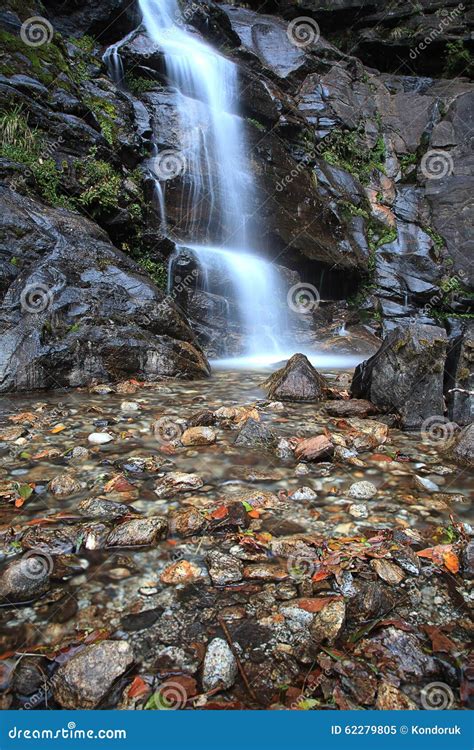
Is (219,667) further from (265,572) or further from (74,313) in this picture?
(74,313)

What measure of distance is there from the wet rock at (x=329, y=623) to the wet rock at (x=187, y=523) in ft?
2.75

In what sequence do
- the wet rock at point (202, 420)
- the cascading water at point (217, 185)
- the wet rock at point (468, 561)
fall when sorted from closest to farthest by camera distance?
the wet rock at point (468, 561) < the wet rock at point (202, 420) < the cascading water at point (217, 185)

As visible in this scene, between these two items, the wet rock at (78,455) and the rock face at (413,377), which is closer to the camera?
the wet rock at (78,455)

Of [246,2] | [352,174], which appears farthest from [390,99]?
[246,2]

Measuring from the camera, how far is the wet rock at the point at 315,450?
352 cm

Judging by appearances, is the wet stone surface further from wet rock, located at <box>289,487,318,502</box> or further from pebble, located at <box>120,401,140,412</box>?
pebble, located at <box>120,401,140,412</box>

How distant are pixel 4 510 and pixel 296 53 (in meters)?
20.5

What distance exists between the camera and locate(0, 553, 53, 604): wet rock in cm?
191

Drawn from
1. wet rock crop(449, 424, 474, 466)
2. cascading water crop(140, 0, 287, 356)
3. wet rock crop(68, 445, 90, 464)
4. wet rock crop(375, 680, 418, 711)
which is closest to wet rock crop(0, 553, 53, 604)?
wet rock crop(68, 445, 90, 464)

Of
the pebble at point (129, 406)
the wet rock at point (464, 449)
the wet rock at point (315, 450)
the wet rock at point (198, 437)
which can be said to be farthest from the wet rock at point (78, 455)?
the wet rock at point (464, 449)

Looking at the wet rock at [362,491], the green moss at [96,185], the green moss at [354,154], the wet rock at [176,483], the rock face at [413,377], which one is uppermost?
the green moss at [354,154]

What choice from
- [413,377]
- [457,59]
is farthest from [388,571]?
[457,59]

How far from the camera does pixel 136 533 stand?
2354 mm

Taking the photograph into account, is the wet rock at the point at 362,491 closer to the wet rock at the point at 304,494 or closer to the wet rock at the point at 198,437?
the wet rock at the point at 304,494
